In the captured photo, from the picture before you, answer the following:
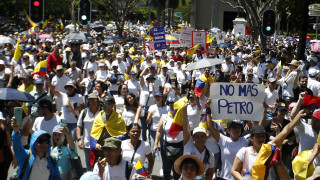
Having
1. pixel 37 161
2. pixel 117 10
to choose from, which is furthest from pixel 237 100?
pixel 117 10

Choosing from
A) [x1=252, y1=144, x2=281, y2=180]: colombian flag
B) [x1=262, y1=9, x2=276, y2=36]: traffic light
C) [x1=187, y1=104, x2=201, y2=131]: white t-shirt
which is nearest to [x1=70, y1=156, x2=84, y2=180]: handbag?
[x1=252, y1=144, x2=281, y2=180]: colombian flag

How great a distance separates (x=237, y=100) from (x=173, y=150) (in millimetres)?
1191

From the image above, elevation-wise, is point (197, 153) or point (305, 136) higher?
point (305, 136)

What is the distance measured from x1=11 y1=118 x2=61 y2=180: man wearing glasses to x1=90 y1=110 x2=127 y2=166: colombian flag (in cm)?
133

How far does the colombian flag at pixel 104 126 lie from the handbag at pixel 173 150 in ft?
2.18

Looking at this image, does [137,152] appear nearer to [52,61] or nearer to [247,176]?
[247,176]

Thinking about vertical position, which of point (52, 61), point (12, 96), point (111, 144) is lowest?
point (111, 144)

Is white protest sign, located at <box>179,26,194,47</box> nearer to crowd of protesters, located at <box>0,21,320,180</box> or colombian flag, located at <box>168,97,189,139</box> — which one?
crowd of protesters, located at <box>0,21,320,180</box>

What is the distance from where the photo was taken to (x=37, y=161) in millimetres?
5078

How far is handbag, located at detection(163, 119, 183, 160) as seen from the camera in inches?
263

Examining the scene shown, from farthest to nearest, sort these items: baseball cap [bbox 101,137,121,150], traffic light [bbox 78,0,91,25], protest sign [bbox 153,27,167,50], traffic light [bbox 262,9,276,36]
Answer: protest sign [bbox 153,27,167,50] < traffic light [bbox 78,0,91,25] < traffic light [bbox 262,9,276,36] < baseball cap [bbox 101,137,121,150]

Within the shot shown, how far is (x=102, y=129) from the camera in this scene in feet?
21.4

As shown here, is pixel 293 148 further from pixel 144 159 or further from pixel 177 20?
pixel 177 20

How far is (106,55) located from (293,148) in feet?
33.6
